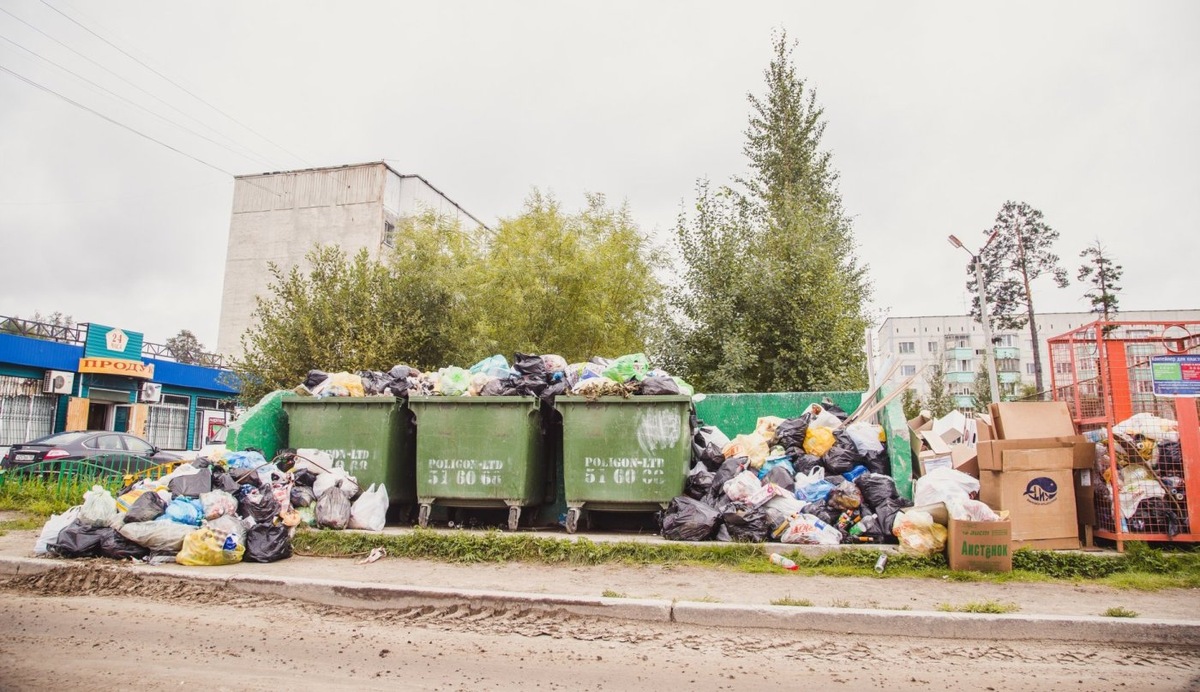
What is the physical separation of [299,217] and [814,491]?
28.0 meters

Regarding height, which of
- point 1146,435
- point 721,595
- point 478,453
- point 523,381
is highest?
point 523,381

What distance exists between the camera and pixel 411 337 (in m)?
12.8

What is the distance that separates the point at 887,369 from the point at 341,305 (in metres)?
9.11

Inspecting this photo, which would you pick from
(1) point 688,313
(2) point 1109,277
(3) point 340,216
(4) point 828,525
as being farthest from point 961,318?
(4) point 828,525

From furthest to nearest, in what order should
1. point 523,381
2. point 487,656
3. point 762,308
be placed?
1. point 762,308
2. point 523,381
3. point 487,656

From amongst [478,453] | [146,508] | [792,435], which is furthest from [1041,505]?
[146,508]

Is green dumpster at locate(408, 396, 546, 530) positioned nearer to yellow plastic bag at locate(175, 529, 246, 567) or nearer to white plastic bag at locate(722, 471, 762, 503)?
yellow plastic bag at locate(175, 529, 246, 567)

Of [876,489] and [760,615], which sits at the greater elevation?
[876,489]

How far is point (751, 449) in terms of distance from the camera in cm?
712

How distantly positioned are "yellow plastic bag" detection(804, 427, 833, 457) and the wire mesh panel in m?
2.17

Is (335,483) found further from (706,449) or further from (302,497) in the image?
(706,449)

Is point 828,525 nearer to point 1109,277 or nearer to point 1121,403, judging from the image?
point 1121,403

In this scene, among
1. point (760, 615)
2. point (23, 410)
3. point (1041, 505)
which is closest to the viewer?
point (760, 615)

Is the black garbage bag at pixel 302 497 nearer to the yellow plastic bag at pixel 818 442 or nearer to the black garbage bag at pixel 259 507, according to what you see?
the black garbage bag at pixel 259 507
